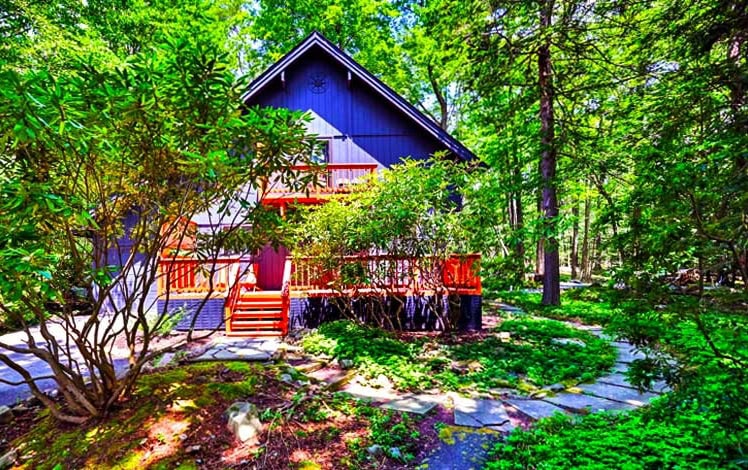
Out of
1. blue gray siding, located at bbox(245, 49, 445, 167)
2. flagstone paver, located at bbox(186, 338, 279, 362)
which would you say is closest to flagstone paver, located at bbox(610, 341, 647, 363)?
flagstone paver, located at bbox(186, 338, 279, 362)

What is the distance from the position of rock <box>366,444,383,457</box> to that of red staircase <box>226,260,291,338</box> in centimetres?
467

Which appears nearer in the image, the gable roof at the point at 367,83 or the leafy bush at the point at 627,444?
the leafy bush at the point at 627,444

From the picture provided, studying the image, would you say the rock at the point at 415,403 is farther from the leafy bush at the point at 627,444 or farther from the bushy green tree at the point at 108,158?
the bushy green tree at the point at 108,158

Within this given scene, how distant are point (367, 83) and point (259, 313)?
7195 mm

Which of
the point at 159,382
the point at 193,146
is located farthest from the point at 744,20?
the point at 159,382

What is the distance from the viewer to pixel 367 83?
34.1ft

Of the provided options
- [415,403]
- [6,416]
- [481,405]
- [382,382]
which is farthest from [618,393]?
[6,416]

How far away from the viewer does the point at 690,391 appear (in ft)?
7.41

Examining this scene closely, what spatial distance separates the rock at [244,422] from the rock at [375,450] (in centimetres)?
102

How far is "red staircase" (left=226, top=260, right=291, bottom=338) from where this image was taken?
741 cm

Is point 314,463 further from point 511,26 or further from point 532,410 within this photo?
point 511,26

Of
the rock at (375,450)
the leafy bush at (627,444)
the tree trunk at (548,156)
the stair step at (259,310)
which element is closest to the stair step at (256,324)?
the stair step at (259,310)

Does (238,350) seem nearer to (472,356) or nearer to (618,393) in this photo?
(472,356)

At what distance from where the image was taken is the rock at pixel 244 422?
3.10 metres
